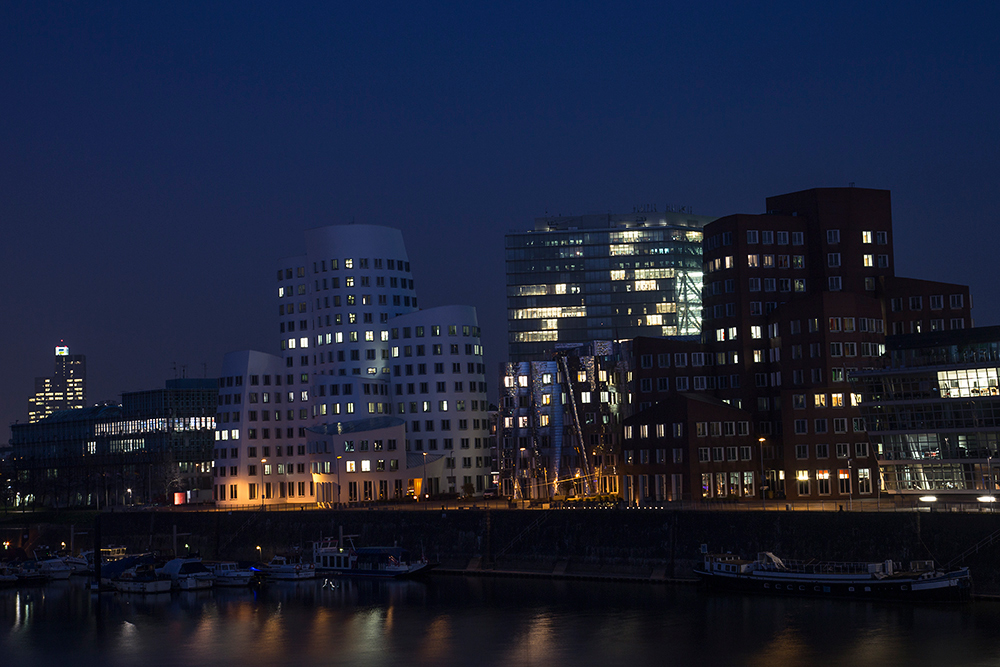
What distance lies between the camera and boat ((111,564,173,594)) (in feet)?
390

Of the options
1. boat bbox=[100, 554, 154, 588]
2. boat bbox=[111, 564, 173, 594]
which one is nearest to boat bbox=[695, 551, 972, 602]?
boat bbox=[111, 564, 173, 594]

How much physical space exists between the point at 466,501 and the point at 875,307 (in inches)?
2146

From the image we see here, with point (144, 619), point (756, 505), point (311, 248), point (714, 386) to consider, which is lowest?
point (144, 619)

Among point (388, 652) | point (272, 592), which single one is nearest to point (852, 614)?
point (388, 652)

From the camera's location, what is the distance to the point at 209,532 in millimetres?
145000

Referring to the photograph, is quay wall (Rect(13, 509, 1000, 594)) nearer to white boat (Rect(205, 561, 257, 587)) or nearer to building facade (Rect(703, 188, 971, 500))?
white boat (Rect(205, 561, 257, 587))

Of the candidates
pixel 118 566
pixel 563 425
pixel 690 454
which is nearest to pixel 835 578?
pixel 690 454

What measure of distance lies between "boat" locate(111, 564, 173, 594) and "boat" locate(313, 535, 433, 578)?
51.9ft

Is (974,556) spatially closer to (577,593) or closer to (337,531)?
(577,593)

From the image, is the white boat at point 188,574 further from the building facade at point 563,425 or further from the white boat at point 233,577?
the building facade at point 563,425

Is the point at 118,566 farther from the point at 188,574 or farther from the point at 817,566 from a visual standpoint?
the point at 817,566

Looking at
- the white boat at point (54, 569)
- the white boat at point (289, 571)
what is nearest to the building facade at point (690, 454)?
the white boat at point (289, 571)

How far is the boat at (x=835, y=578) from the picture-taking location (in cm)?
8388

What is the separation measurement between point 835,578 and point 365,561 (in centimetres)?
5183
